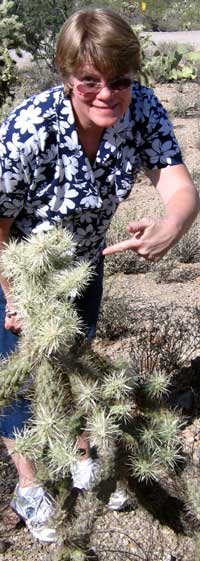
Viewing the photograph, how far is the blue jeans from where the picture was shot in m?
3.07

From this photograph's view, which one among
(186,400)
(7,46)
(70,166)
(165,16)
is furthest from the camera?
(165,16)

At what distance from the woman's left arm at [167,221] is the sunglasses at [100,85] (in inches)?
15.8

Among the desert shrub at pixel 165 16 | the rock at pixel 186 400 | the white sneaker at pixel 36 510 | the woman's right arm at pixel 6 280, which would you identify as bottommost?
the desert shrub at pixel 165 16

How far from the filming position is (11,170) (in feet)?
8.57

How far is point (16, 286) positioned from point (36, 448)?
472 mm

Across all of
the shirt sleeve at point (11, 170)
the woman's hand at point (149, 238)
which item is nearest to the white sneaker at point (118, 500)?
the woman's hand at point (149, 238)

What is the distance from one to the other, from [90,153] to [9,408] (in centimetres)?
100

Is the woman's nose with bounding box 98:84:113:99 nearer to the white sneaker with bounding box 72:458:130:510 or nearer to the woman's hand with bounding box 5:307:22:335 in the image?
the woman's hand with bounding box 5:307:22:335

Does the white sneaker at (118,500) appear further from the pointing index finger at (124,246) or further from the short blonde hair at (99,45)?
the short blonde hair at (99,45)

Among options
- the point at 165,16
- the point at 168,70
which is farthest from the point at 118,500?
the point at 165,16

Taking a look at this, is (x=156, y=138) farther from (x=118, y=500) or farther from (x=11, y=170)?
(x=118, y=500)

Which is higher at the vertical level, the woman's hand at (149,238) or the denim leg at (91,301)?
the woman's hand at (149,238)

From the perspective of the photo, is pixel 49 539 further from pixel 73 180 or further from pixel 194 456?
pixel 73 180

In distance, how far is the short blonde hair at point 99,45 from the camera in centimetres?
240
